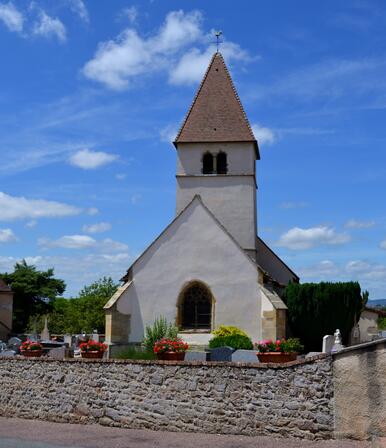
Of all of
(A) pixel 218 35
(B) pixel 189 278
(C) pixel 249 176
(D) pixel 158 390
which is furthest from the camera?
(A) pixel 218 35

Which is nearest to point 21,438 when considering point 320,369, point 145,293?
point 320,369

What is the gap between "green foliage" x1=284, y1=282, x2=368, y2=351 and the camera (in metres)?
27.4

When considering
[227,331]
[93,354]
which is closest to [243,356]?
[93,354]

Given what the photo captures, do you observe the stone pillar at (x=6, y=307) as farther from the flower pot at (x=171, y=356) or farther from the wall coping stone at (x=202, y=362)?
the flower pot at (x=171, y=356)

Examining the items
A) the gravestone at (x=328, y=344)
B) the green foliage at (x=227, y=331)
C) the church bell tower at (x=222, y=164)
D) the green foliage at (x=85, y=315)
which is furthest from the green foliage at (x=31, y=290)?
the gravestone at (x=328, y=344)

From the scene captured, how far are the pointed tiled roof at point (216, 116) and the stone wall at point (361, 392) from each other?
22.4 meters

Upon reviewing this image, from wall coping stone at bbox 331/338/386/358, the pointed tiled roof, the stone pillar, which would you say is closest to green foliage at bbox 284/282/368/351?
the pointed tiled roof

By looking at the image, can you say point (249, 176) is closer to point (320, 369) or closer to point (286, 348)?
point (286, 348)

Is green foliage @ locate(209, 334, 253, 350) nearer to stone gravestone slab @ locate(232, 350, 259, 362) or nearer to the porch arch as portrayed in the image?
the porch arch

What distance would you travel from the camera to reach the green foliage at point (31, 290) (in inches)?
2467

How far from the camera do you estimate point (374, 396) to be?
1052cm

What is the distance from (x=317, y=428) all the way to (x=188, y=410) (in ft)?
8.95

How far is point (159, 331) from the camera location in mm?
25625

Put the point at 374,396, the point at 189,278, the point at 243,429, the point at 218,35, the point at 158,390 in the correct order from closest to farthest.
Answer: the point at 374,396 → the point at 243,429 → the point at 158,390 → the point at 189,278 → the point at 218,35
